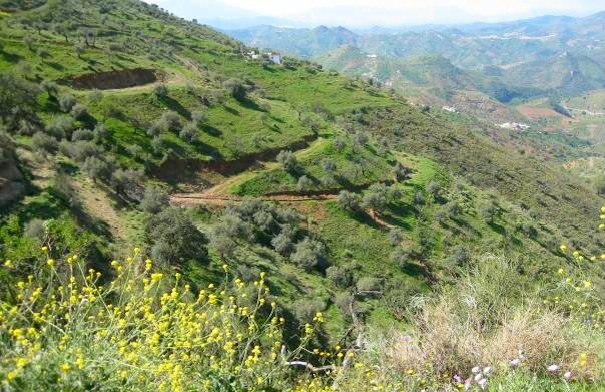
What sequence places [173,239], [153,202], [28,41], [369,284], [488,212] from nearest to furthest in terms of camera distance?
[173,239] → [153,202] → [369,284] → [28,41] → [488,212]

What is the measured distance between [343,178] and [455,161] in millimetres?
34806

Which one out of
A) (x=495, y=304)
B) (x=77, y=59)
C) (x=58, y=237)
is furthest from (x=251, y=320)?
(x=77, y=59)

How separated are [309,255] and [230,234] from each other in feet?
20.4

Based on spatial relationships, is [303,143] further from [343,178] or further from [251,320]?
[251,320]

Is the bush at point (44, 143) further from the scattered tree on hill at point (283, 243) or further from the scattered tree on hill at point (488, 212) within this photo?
the scattered tree on hill at point (488, 212)

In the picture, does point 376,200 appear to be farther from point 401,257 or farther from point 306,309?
point 306,309

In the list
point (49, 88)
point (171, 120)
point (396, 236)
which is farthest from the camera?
point (171, 120)

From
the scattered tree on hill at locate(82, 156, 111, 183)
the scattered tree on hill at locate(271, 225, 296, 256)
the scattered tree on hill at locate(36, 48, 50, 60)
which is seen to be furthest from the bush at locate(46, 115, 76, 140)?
the scattered tree on hill at locate(271, 225, 296, 256)

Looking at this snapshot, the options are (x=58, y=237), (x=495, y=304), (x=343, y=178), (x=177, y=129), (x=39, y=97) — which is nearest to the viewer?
(x=495, y=304)

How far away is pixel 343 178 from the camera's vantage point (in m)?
47.9

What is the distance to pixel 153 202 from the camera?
102ft

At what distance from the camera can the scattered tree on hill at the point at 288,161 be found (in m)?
46.2

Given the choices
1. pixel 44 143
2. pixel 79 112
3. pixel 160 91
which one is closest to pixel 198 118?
pixel 160 91

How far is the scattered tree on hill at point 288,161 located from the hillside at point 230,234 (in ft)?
0.81
